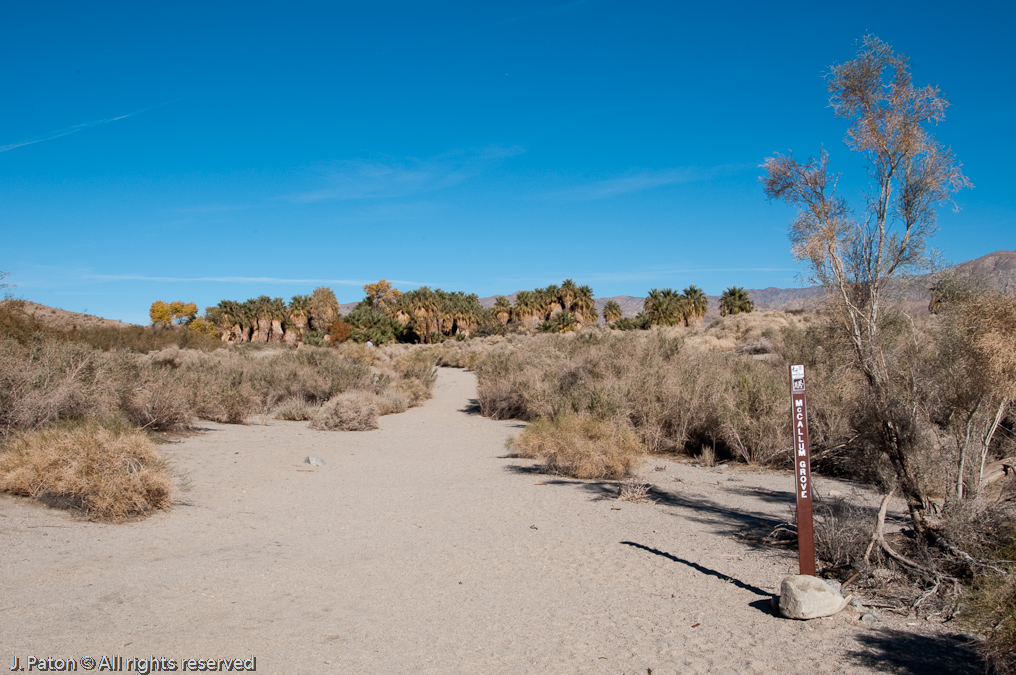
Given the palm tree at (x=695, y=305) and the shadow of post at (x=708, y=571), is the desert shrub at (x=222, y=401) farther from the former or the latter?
the palm tree at (x=695, y=305)

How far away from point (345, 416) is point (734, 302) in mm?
44664

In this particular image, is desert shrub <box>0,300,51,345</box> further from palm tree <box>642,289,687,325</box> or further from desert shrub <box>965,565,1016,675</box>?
palm tree <box>642,289,687,325</box>

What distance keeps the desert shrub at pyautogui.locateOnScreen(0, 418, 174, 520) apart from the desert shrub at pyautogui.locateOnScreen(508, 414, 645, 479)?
7.02 metres

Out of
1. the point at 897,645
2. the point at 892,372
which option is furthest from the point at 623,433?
the point at 897,645

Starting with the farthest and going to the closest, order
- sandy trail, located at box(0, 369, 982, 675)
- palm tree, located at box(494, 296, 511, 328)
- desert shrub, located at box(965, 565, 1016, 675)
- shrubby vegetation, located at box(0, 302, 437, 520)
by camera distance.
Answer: palm tree, located at box(494, 296, 511, 328) < shrubby vegetation, located at box(0, 302, 437, 520) < sandy trail, located at box(0, 369, 982, 675) < desert shrub, located at box(965, 565, 1016, 675)

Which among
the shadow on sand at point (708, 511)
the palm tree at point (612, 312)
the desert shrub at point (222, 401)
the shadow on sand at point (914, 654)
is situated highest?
the palm tree at point (612, 312)

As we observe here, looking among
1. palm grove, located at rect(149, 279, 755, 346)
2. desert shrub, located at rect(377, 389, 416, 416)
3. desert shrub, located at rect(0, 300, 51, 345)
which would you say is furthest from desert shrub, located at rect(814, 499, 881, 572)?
palm grove, located at rect(149, 279, 755, 346)

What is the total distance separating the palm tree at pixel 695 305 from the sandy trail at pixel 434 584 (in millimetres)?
46796

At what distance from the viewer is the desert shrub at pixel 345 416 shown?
1917 cm

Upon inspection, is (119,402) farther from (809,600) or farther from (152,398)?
(809,600)

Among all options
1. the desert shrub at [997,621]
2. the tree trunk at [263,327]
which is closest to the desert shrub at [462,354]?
the tree trunk at [263,327]

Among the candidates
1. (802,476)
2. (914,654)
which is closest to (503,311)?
(802,476)

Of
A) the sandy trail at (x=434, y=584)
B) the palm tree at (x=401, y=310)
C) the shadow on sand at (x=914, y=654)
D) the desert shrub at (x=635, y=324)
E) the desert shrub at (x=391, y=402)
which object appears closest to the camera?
the shadow on sand at (x=914, y=654)

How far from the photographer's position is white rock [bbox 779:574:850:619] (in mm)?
5098
